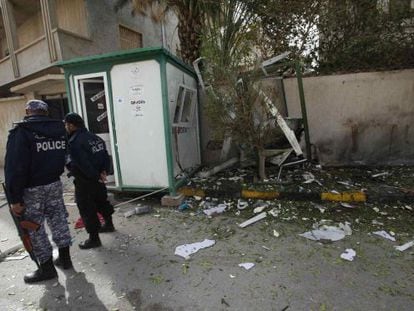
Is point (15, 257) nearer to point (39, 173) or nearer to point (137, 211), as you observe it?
point (39, 173)

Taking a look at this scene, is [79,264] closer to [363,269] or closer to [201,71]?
[363,269]

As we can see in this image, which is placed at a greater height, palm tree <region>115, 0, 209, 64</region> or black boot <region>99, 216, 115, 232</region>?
palm tree <region>115, 0, 209, 64</region>

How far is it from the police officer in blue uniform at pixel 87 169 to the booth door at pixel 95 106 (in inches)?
61.0

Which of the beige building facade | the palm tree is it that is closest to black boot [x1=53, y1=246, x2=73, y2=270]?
the palm tree

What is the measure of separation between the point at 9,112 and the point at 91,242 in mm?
8433

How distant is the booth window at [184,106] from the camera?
5.07 m

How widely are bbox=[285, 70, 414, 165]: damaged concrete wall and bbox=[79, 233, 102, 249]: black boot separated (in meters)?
4.70

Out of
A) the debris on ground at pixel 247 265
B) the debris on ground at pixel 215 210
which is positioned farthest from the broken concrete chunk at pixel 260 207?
the debris on ground at pixel 247 265

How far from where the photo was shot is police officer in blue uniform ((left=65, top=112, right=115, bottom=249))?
3293 millimetres

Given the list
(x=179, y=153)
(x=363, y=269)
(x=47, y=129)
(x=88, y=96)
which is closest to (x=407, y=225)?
(x=363, y=269)

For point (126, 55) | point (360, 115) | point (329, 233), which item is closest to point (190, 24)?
point (126, 55)

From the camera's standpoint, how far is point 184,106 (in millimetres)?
5500

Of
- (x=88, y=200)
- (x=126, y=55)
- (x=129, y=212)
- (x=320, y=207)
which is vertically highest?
(x=126, y=55)

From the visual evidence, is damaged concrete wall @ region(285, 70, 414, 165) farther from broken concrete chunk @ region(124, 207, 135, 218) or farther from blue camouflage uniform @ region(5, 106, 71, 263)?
blue camouflage uniform @ region(5, 106, 71, 263)
